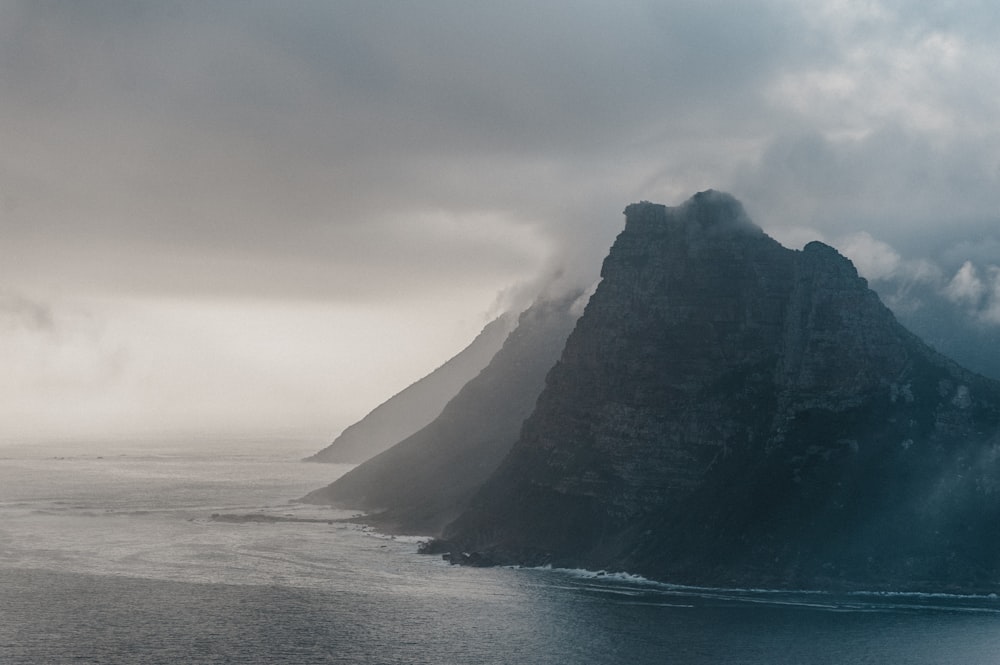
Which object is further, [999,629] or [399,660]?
[999,629]

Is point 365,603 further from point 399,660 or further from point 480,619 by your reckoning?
point 399,660

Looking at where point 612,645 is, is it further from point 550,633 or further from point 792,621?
point 792,621

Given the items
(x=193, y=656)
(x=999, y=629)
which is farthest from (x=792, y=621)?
(x=193, y=656)

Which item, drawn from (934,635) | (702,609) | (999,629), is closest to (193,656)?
(702,609)

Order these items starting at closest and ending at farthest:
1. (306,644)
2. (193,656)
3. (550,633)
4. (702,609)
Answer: (193,656)
(306,644)
(550,633)
(702,609)

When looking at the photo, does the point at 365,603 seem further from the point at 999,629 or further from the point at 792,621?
the point at 999,629

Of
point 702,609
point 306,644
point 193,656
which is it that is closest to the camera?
point 193,656

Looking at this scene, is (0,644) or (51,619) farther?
(51,619)

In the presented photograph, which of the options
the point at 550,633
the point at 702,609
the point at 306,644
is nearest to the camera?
the point at 306,644
